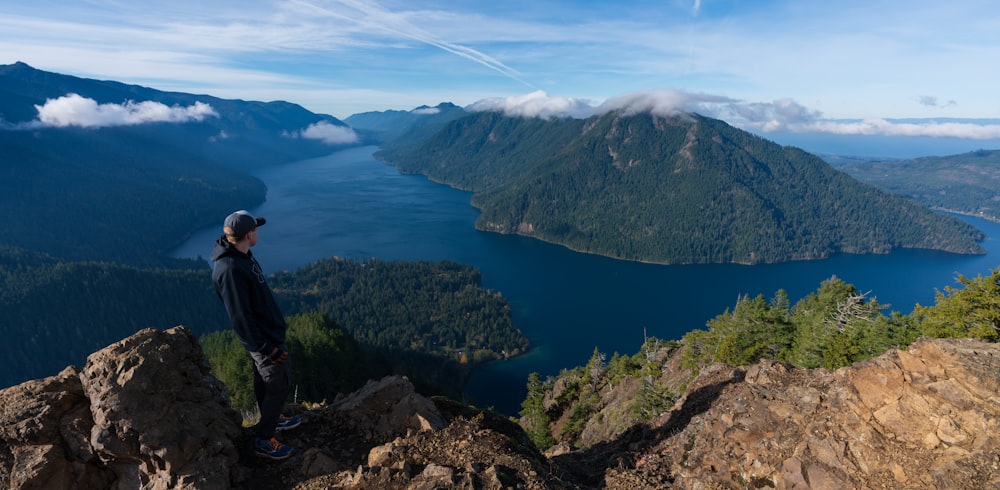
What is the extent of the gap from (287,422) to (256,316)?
243cm

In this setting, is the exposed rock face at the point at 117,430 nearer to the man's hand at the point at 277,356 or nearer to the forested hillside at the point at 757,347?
the man's hand at the point at 277,356

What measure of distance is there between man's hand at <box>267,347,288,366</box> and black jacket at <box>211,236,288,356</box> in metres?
0.06

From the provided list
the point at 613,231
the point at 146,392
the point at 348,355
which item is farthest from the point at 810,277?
the point at 146,392

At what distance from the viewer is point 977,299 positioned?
15344mm

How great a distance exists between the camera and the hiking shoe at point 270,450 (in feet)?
22.5

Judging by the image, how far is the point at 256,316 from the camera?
21.7ft

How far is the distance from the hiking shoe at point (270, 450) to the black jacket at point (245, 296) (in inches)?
57.7

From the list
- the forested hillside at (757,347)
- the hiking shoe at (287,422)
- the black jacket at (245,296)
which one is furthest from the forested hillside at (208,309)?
the black jacket at (245,296)

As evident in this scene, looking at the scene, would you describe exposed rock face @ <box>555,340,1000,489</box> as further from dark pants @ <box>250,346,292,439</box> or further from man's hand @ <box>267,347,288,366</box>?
man's hand @ <box>267,347,288,366</box>

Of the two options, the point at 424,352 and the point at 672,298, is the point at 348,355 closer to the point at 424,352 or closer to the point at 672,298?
the point at 424,352

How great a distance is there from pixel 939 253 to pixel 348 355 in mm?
240722

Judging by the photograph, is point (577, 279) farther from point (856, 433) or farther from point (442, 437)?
point (442, 437)

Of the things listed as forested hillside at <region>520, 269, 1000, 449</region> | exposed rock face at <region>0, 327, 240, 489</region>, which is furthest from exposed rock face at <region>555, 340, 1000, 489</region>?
exposed rock face at <region>0, 327, 240, 489</region>

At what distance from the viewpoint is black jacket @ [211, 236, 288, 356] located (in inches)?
244
